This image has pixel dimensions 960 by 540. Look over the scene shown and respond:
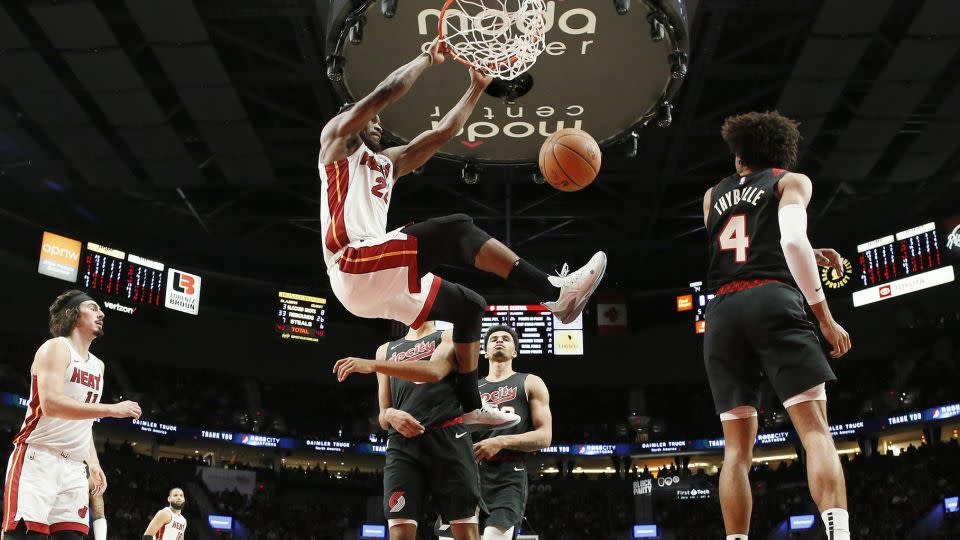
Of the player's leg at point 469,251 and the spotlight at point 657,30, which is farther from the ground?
the spotlight at point 657,30

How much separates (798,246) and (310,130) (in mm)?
12870

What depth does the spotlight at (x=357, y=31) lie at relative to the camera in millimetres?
8312

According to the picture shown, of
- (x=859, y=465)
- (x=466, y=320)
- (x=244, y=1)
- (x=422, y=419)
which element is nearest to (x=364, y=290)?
(x=466, y=320)

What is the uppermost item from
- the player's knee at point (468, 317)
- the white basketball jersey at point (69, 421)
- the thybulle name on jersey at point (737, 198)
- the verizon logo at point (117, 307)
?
the verizon logo at point (117, 307)

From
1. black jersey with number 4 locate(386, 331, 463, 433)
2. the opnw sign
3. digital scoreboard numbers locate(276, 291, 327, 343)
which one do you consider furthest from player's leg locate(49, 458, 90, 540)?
digital scoreboard numbers locate(276, 291, 327, 343)

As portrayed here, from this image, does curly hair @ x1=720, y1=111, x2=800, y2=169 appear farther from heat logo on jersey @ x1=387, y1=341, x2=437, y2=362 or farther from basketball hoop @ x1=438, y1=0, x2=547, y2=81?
heat logo on jersey @ x1=387, y1=341, x2=437, y2=362

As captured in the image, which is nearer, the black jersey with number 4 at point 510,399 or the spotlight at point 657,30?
the black jersey with number 4 at point 510,399

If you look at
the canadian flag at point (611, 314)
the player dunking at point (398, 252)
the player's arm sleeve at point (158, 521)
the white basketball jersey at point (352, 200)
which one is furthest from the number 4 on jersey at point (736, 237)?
the canadian flag at point (611, 314)

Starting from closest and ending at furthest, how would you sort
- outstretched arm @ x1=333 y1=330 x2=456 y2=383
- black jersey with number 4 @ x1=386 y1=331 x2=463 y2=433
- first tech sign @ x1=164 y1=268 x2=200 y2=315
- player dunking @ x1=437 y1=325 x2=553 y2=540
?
1. outstretched arm @ x1=333 y1=330 x2=456 y2=383
2. black jersey with number 4 @ x1=386 y1=331 x2=463 y2=433
3. player dunking @ x1=437 y1=325 x2=553 y2=540
4. first tech sign @ x1=164 y1=268 x2=200 y2=315

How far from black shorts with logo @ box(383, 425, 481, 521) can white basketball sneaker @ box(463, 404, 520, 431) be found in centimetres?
15

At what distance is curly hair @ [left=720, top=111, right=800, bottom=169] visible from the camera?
4.26 m

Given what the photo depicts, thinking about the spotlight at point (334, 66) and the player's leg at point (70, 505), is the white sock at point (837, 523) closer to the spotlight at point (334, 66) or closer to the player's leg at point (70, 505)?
the player's leg at point (70, 505)

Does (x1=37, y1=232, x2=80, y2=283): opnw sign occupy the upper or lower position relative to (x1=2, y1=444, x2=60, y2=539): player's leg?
upper

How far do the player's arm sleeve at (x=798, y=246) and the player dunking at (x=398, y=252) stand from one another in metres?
1.11
